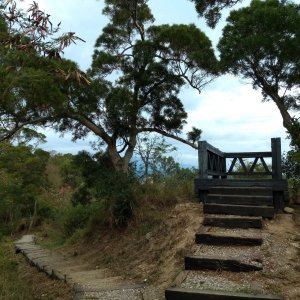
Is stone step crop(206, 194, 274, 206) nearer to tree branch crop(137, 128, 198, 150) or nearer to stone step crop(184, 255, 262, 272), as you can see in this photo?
stone step crop(184, 255, 262, 272)

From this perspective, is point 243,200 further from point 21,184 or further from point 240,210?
point 21,184

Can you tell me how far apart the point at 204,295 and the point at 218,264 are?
0.95 metres

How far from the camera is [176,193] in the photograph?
969cm

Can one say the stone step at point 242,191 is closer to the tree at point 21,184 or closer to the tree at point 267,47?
the tree at point 267,47

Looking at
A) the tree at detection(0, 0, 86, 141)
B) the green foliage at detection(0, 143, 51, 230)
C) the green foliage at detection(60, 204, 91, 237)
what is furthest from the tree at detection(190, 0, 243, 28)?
the green foliage at detection(0, 143, 51, 230)

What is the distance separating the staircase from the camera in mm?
4785

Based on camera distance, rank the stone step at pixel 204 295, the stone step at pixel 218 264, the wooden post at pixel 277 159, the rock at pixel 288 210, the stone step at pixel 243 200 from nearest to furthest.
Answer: the stone step at pixel 204 295 < the stone step at pixel 218 264 < the stone step at pixel 243 200 < the rock at pixel 288 210 < the wooden post at pixel 277 159

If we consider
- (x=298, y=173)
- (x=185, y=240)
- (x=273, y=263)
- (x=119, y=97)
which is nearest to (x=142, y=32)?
(x=119, y=97)

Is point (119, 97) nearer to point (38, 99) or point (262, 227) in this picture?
point (38, 99)

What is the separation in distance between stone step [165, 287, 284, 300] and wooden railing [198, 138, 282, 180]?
4.13m

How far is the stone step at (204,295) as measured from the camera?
437 cm

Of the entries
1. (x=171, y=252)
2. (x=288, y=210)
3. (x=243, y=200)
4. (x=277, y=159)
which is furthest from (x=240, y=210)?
(x=277, y=159)

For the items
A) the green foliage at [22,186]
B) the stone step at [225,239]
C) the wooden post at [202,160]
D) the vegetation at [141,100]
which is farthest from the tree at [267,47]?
the green foliage at [22,186]

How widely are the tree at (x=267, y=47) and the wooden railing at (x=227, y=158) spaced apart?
4.25 ft
